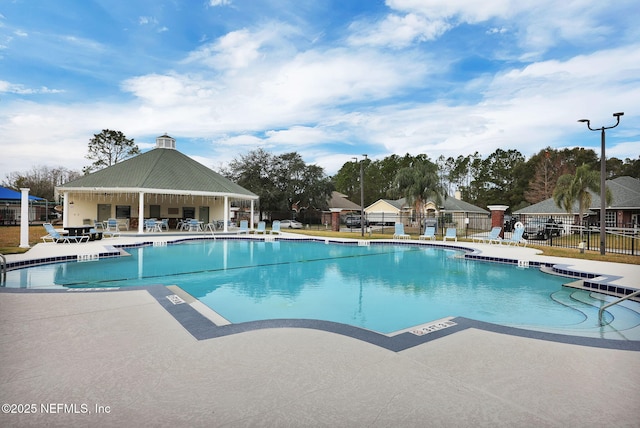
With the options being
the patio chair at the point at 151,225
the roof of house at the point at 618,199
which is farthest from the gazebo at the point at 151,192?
the roof of house at the point at 618,199

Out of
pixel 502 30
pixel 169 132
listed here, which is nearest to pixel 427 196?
pixel 502 30

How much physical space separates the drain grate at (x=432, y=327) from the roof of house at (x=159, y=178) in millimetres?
18735

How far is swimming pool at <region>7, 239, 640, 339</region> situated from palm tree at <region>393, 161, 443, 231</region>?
12565 mm

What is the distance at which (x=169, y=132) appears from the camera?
28000mm

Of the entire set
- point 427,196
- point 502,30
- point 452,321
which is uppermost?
point 502,30

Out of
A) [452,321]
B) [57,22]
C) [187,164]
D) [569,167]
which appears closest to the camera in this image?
[452,321]

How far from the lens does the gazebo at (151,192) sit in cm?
2036

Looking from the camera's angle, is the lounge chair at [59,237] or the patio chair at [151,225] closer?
the lounge chair at [59,237]

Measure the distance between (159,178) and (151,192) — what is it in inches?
78.0

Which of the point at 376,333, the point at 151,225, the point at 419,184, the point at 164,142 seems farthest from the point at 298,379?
the point at 164,142

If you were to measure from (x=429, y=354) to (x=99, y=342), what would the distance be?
316 centimetres

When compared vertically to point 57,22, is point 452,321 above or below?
below

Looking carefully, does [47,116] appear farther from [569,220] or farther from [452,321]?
[569,220]

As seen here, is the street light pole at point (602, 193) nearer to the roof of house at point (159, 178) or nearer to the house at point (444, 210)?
the roof of house at point (159, 178)
